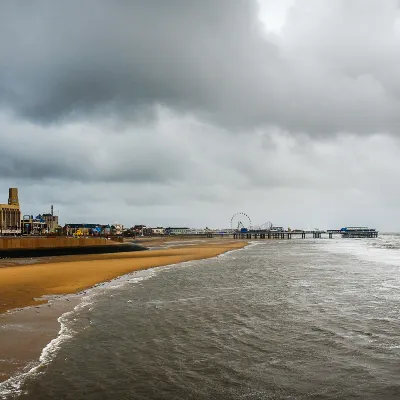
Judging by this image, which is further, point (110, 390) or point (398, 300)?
Result: point (398, 300)

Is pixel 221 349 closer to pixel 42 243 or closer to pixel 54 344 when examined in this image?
pixel 54 344

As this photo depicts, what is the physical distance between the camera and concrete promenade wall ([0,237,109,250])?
5246 centimetres

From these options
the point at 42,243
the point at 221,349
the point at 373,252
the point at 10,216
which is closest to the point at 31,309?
the point at 221,349

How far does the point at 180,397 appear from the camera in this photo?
7254 mm

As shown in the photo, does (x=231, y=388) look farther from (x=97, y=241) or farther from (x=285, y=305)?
(x=97, y=241)

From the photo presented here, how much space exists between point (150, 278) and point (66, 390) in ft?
65.4

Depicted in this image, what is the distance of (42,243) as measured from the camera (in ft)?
190

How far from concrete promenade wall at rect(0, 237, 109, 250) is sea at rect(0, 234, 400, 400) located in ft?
128

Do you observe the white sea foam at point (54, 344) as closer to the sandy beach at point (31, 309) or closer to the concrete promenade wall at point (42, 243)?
the sandy beach at point (31, 309)

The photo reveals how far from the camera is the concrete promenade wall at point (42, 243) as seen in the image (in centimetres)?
5246

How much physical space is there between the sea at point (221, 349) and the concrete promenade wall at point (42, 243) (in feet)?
128

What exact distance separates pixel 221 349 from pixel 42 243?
53902 millimetres

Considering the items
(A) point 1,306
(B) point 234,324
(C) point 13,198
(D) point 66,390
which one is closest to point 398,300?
(B) point 234,324

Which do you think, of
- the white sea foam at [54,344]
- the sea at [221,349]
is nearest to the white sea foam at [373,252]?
the sea at [221,349]
